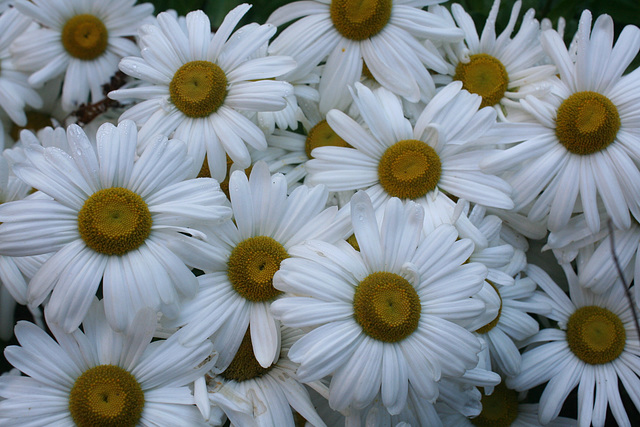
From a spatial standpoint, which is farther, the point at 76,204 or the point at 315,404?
the point at 315,404

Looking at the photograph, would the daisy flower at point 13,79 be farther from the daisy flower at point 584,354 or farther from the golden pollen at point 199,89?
the daisy flower at point 584,354

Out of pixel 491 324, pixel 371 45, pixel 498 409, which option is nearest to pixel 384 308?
pixel 491 324

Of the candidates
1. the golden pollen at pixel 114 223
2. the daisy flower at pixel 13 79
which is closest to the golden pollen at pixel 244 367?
the golden pollen at pixel 114 223

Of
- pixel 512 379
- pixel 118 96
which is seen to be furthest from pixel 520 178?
pixel 118 96

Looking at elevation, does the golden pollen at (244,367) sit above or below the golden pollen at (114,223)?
below

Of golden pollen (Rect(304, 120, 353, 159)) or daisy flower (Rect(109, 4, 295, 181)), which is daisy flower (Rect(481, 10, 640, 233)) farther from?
daisy flower (Rect(109, 4, 295, 181))

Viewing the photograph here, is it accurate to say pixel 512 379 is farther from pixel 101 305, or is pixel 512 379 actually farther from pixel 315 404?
pixel 101 305

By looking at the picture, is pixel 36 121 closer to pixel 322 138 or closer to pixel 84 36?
pixel 84 36
